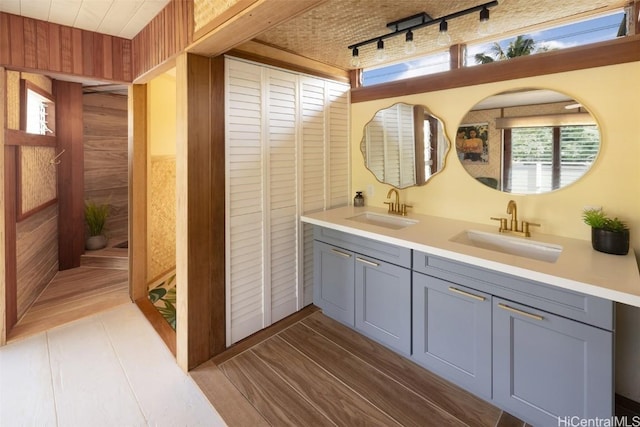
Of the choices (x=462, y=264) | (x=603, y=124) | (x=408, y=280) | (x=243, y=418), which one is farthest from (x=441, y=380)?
(x=603, y=124)

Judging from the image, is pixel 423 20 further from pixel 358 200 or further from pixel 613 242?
pixel 613 242

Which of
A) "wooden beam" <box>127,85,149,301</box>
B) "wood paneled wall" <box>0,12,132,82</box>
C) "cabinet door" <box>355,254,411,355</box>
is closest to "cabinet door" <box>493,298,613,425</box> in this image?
"cabinet door" <box>355,254,411,355</box>

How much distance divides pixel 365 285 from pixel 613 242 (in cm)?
135

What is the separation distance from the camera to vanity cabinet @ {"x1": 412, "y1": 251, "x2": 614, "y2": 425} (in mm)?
1312

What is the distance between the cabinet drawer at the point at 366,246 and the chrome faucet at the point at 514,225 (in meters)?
0.64

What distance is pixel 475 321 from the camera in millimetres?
1657

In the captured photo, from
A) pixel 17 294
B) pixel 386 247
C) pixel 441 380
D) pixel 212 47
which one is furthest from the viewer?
pixel 17 294

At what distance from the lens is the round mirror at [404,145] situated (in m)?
2.37

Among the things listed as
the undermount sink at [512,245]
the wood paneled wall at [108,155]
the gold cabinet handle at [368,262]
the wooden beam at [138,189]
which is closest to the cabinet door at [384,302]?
the gold cabinet handle at [368,262]

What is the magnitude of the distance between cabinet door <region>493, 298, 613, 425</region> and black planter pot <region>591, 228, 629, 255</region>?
1.58 feet

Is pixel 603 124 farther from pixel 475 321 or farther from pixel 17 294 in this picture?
pixel 17 294

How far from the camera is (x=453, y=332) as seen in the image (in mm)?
1756

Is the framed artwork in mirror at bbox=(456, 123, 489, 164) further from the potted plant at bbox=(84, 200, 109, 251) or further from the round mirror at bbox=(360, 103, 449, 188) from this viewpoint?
the potted plant at bbox=(84, 200, 109, 251)

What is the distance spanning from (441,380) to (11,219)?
10.4 feet
